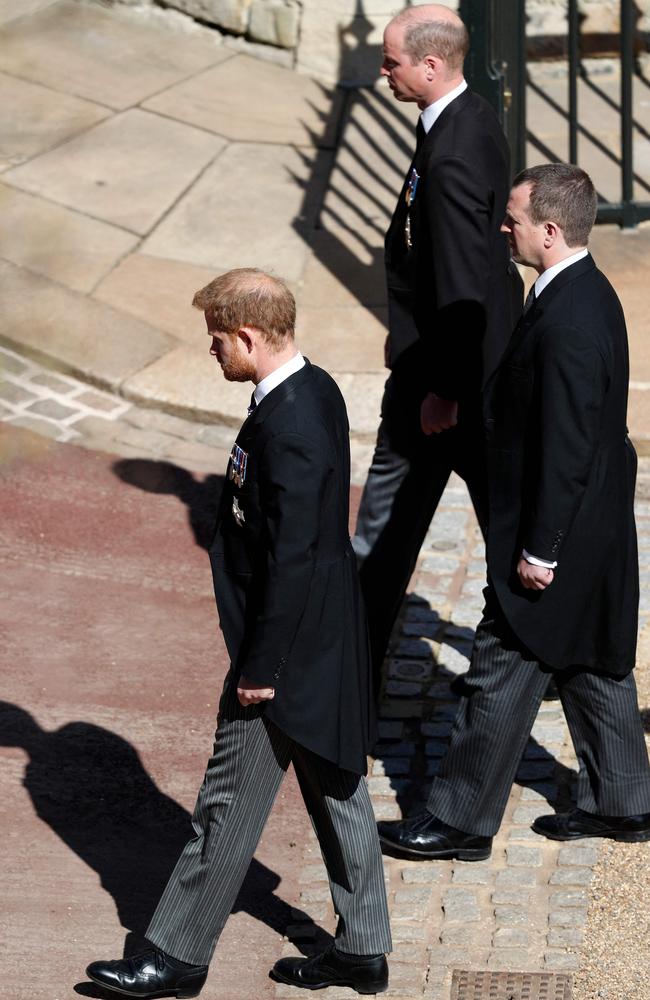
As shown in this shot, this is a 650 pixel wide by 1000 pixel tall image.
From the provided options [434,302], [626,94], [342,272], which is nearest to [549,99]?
[626,94]

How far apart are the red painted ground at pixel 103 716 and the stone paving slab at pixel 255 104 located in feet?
12.7

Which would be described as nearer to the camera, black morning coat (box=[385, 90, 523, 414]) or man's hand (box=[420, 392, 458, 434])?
black morning coat (box=[385, 90, 523, 414])

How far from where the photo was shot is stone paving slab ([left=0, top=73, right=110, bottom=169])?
9875 mm

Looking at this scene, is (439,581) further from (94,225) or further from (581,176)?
(94,225)

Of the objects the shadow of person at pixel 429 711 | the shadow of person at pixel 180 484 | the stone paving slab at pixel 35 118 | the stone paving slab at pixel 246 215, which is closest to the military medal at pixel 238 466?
the shadow of person at pixel 429 711

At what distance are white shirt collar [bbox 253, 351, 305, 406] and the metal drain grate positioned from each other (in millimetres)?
1598

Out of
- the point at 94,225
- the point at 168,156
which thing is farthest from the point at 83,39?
the point at 94,225

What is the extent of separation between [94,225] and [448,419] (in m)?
4.62

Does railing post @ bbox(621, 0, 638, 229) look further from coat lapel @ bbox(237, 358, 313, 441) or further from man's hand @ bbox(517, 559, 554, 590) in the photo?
coat lapel @ bbox(237, 358, 313, 441)

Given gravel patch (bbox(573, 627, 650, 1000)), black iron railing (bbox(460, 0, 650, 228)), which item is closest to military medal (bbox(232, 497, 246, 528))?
gravel patch (bbox(573, 627, 650, 1000))

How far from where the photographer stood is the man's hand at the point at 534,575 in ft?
14.2

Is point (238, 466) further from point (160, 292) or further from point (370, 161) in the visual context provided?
point (370, 161)

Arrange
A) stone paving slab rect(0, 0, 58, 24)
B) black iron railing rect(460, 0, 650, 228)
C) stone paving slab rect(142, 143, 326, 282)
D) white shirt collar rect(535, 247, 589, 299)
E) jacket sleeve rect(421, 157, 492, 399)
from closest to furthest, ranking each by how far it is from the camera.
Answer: white shirt collar rect(535, 247, 589, 299), jacket sleeve rect(421, 157, 492, 399), black iron railing rect(460, 0, 650, 228), stone paving slab rect(142, 143, 326, 282), stone paving slab rect(0, 0, 58, 24)

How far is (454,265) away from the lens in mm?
4871
